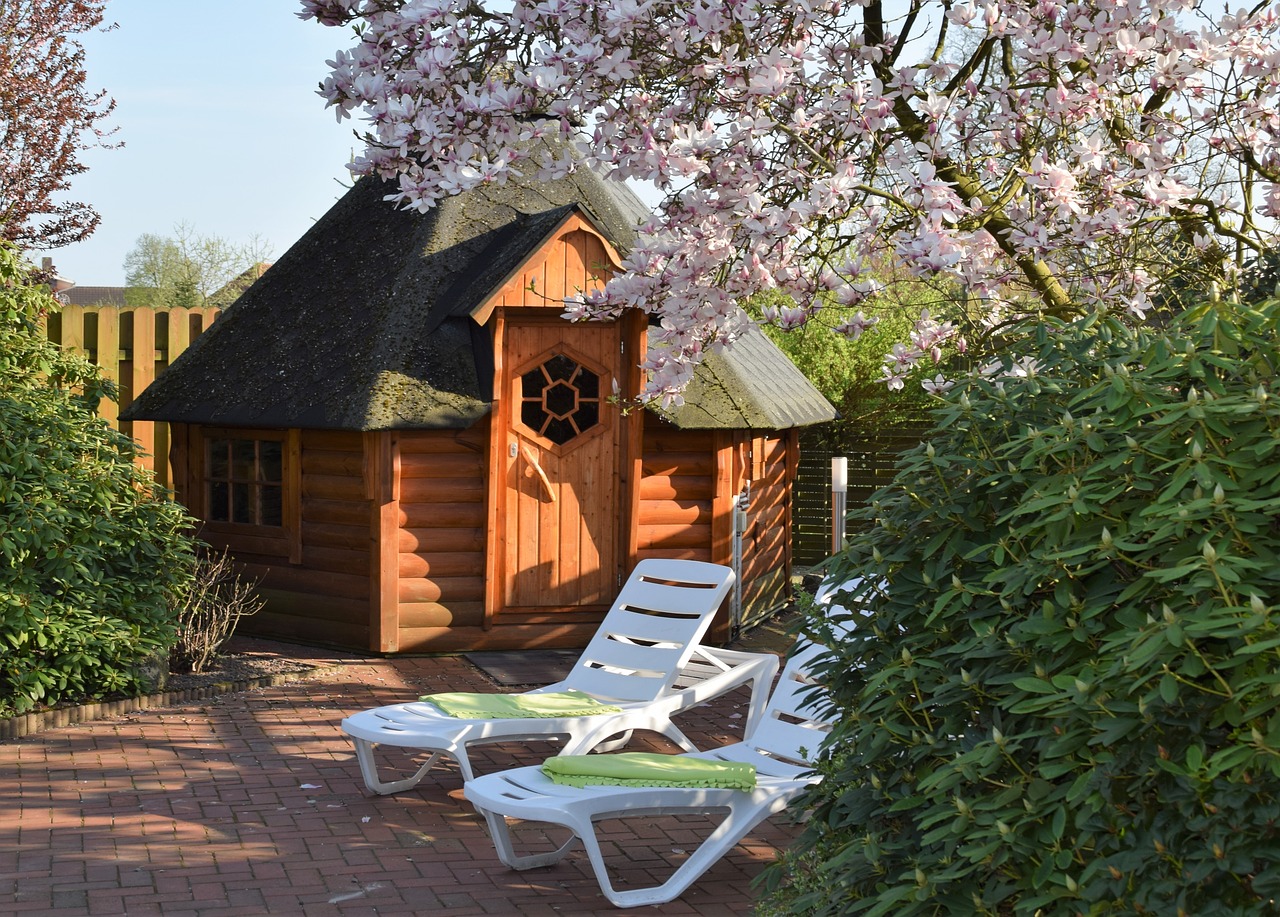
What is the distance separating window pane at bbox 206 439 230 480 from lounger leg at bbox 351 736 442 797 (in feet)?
19.1

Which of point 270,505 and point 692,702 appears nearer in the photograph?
point 692,702

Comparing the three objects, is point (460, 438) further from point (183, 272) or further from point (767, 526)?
point (183, 272)

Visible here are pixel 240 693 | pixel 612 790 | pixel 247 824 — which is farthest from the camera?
pixel 240 693

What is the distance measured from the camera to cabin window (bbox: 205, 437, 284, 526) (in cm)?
1170

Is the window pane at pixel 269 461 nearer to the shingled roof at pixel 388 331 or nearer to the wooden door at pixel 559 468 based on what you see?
the shingled roof at pixel 388 331

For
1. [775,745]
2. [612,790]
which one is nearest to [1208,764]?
[612,790]

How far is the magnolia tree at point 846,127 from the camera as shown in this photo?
21.1 ft

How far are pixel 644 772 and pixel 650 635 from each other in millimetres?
2321

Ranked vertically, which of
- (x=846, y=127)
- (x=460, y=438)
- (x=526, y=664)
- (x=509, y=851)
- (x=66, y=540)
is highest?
(x=846, y=127)

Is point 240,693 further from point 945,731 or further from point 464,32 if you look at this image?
point 945,731

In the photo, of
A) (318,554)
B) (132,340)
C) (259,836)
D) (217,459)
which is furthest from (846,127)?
(132,340)

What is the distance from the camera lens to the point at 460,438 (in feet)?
35.4

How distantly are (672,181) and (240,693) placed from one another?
4.88 m

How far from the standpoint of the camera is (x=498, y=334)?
421 inches
